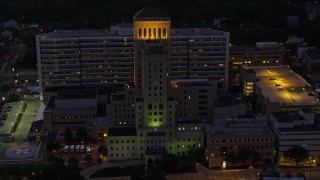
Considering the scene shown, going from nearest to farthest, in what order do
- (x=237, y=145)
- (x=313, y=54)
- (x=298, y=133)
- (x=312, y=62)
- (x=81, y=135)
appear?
(x=298, y=133) → (x=237, y=145) → (x=81, y=135) → (x=312, y=62) → (x=313, y=54)

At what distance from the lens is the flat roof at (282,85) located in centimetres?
10306

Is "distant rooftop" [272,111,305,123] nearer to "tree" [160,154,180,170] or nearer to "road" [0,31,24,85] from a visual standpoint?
"tree" [160,154,180,170]

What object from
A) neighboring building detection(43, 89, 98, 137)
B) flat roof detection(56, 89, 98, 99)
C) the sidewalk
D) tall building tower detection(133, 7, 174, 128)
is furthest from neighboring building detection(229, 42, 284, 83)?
the sidewalk

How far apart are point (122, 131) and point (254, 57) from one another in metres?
49.0

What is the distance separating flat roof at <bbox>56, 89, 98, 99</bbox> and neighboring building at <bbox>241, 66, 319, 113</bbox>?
30.4m

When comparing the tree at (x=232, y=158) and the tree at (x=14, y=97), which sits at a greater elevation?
the tree at (x=14, y=97)

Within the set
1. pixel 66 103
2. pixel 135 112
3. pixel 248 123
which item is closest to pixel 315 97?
pixel 248 123

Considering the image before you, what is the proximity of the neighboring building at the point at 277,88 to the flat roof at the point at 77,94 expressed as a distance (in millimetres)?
30369

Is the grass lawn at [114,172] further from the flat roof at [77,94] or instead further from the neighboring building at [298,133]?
the neighboring building at [298,133]

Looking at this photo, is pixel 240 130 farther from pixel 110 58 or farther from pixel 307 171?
pixel 110 58

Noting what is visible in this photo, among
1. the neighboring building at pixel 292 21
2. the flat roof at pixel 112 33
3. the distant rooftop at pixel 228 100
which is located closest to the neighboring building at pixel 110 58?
the flat roof at pixel 112 33

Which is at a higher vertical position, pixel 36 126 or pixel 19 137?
pixel 36 126

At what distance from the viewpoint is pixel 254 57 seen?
13088 cm

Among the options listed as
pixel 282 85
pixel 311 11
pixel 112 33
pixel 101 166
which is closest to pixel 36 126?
pixel 101 166
